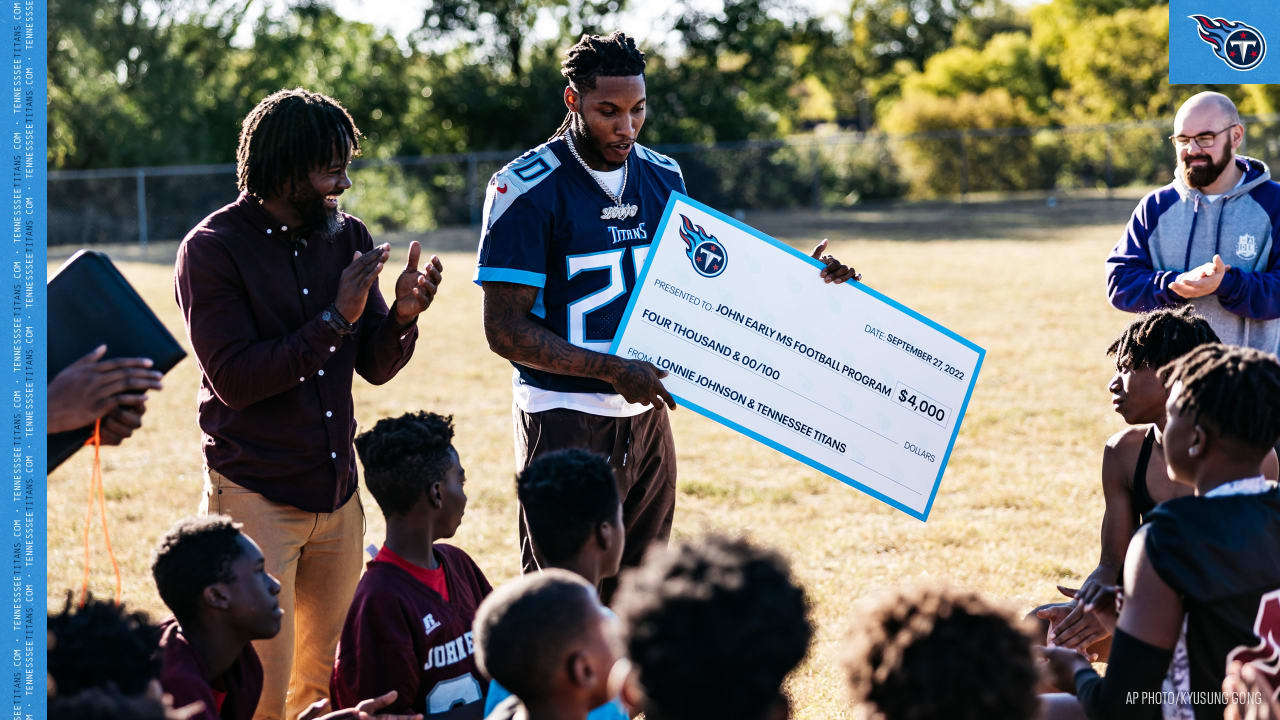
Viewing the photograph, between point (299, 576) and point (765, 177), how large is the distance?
27882mm

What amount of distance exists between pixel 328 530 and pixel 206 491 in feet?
1.28

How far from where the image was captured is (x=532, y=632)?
7.91ft

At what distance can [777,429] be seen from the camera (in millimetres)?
4152

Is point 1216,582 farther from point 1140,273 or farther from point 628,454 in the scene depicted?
point 1140,273

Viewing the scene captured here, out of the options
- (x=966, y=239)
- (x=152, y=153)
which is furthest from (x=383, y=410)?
(x=152, y=153)

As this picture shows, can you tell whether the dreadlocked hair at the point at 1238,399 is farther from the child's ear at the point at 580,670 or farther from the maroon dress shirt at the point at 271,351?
the maroon dress shirt at the point at 271,351

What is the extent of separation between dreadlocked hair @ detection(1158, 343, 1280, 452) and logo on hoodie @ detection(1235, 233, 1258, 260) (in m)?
2.38

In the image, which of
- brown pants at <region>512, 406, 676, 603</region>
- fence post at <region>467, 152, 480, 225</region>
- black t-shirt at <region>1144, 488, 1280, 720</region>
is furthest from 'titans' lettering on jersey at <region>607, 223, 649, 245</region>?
fence post at <region>467, 152, 480, 225</region>

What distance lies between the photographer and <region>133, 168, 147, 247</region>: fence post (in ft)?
83.3

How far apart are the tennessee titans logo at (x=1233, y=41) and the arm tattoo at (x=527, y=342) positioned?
2876mm

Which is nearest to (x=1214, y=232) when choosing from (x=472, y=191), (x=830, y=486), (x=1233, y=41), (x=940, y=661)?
(x=1233, y=41)

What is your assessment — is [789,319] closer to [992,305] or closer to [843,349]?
[843,349]

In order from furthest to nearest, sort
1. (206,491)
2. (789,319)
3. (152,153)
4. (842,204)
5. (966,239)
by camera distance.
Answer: (842,204) → (152,153) → (966,239) → (789,319) → (206,491)

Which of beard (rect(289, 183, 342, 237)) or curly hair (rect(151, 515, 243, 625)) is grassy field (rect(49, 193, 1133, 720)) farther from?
beard (rect(289, 183, 342, 237))
